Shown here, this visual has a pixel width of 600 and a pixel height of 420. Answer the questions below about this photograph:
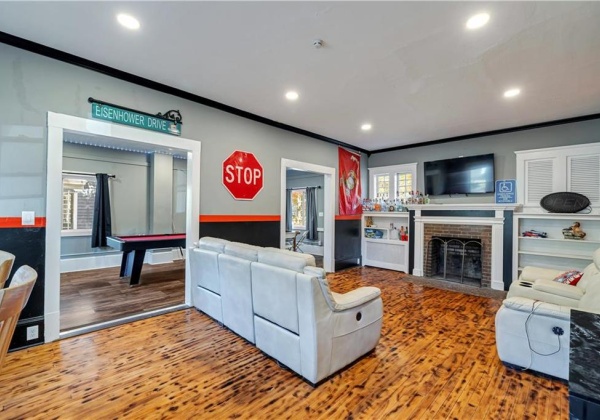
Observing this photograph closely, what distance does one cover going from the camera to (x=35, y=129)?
8.93 feet

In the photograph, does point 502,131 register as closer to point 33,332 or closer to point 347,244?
point 347,244

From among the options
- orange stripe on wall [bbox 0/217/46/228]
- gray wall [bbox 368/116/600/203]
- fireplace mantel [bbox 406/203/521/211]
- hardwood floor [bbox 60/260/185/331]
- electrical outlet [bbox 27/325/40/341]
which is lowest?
hardwood floor [bbox 60/260/185/331]

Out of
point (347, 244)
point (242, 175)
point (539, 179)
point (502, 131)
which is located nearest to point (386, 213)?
point (347, 244)

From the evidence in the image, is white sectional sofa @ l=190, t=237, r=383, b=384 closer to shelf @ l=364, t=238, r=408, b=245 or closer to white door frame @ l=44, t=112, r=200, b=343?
white door frame @ l=44, t=112, r=200, b=343

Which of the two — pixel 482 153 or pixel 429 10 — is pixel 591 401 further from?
pixel 482 153

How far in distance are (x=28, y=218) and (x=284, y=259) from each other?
8.24ft

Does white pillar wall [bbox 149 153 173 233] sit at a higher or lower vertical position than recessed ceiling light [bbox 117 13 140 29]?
lower

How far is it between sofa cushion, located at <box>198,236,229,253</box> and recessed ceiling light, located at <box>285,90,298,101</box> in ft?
6.82

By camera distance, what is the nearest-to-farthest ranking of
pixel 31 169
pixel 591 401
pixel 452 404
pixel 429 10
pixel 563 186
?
pixel 591 401 < pixel 452 404 < pixel 429 10 < pixel 31 169 < pixel 563 186

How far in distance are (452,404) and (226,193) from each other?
139 inches

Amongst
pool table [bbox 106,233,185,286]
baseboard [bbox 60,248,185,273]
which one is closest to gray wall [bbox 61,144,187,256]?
baseboard [bbox 60,248,185,273]

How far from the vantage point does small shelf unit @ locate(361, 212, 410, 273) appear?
6.21 metres

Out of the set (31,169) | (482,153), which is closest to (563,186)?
(482,153)

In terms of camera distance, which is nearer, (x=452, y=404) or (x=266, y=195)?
(x=452, y=404)
